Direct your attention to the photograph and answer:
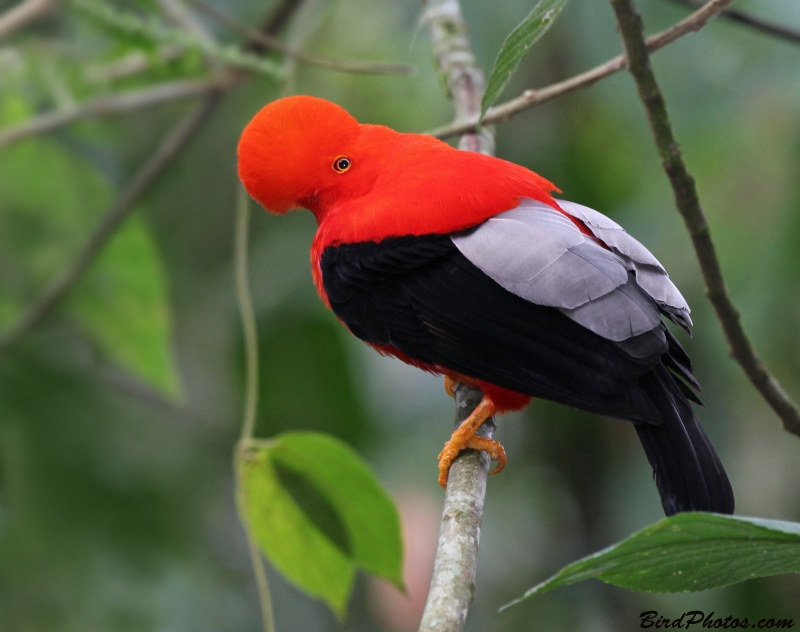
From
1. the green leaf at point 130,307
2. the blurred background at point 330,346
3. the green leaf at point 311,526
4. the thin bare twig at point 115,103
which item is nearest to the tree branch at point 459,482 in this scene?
the green leaf at point 311,526

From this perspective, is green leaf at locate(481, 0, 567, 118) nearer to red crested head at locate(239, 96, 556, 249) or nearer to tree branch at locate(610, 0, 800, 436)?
tree branch at locate(610, 0, 800, 436)

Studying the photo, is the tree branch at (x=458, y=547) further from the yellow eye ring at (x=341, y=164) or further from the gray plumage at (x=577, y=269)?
the yellow eye ring at (x=341, y=164)

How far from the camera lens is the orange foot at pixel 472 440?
5.24ft

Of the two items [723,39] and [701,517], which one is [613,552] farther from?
[723,39]

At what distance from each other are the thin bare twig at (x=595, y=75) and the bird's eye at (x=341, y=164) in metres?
0.23

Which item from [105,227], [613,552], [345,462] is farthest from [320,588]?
[105,227]

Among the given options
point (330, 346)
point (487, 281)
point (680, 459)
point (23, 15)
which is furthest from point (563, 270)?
point (23, 15)

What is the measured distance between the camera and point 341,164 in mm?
1914

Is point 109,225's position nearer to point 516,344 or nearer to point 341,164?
point 341,164

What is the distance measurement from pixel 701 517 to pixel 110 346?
2.26 m

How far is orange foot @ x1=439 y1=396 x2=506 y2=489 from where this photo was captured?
5.24 ft

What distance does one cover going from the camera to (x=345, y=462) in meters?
1.83

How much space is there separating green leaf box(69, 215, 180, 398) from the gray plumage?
1456 mm

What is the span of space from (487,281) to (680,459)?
44 cm
